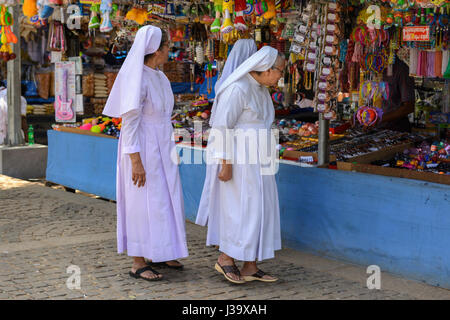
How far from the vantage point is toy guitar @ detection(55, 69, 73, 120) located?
29.4 feet

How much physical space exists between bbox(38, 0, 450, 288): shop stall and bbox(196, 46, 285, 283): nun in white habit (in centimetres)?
87

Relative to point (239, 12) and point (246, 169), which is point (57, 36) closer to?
point (239, 12)

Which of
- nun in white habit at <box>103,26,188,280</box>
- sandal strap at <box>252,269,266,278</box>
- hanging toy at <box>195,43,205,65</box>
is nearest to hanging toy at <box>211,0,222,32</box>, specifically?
nun in white habit at <box>103,26,188,280</box>


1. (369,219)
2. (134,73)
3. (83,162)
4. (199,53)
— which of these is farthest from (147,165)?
(199,53)

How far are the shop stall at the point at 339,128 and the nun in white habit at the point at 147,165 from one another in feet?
4.54

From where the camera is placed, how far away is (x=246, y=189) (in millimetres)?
4480

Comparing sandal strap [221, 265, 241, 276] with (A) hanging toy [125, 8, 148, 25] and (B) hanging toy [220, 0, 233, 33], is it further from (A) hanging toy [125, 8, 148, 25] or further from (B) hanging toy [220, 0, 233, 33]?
(A) hanging toy [125, 8, 148, 25]

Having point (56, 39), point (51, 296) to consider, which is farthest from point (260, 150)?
point (56, 39)

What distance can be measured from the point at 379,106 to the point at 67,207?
390 centimetres

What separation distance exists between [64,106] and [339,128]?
13.6ft

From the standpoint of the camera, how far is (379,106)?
6996 mm

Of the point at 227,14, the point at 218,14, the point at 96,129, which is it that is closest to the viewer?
the point at 227,14

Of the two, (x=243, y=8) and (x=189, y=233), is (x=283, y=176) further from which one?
(x=243, y=8)

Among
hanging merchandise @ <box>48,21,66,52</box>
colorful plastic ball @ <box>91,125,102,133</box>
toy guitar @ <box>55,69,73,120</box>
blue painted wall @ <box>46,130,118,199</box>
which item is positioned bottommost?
blue painted wall @ <box>46,130,118,199</box>
